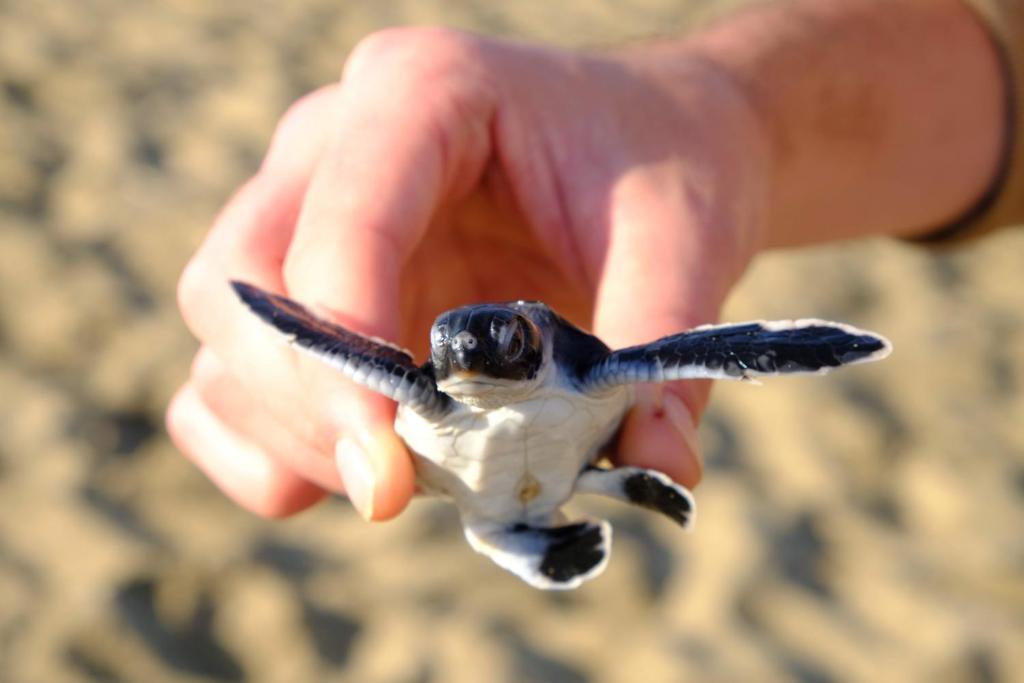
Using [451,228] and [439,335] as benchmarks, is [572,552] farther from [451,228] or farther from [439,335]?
[451,228]

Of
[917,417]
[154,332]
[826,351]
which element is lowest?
[917,417]

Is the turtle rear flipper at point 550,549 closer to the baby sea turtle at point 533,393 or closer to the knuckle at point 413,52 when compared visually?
the baby sea turtle at point 533,393

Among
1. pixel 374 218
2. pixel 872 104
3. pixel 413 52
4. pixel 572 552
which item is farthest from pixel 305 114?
pixel 872 104

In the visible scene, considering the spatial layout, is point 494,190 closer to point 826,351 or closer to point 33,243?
point 826,351

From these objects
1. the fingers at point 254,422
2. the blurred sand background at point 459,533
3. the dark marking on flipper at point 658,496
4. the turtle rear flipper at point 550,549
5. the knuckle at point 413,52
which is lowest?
the blurred sand background at point 459,533

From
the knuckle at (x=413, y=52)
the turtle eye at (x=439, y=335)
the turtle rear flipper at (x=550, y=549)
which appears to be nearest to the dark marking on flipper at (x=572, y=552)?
the turtle rear flipper at (x=550, y=549)

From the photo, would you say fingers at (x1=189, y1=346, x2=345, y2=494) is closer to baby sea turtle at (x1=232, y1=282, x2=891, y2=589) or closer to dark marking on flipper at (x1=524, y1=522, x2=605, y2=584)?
baby sea turtle at (x1=232, y1=282, x2=891, y2=589)

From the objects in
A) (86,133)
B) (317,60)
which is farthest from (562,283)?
(317,60)
